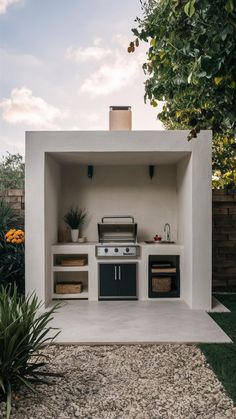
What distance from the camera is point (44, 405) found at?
2.78 metres

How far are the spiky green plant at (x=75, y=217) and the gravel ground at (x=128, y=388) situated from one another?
3.11 metres

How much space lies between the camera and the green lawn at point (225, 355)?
10.6 ft

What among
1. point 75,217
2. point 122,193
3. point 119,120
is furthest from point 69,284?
point 119,120

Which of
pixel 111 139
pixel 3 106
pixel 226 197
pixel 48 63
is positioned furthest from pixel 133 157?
pixel 3 106

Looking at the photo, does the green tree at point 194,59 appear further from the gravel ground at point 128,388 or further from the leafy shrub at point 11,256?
the leafy shrub at point 11,256

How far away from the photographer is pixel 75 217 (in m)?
6.87

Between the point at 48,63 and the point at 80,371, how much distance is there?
7.92 m

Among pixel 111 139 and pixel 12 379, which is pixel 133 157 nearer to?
pixel 111 139

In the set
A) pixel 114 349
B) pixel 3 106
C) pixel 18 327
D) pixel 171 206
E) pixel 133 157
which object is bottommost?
pixel 114 349

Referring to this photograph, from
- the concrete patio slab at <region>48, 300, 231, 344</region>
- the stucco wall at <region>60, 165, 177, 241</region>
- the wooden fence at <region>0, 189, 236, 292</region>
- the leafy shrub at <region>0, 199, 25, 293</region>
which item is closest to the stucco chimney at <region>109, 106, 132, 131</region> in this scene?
the stucco wall at <region>60, 165, 177, 241</region>

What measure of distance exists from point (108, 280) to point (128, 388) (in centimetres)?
315

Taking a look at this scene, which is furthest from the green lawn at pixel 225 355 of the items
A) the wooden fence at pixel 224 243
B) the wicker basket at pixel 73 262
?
the wicker basket at pixel 73 262

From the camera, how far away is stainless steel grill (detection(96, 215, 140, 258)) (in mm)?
6211

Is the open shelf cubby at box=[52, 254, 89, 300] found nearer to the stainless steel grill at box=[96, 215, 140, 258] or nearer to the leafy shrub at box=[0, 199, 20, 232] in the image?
the stainless steel grill at box=[96, 215, 140, 258]
